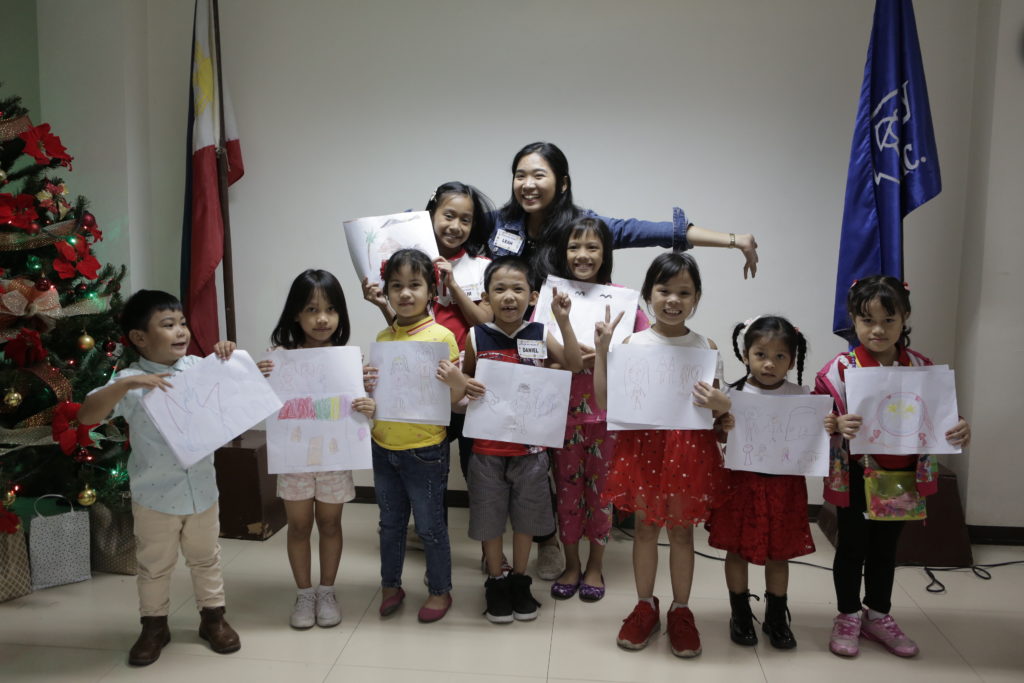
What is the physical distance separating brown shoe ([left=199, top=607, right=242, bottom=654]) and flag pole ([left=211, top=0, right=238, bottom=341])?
Answer: 1.42 metres

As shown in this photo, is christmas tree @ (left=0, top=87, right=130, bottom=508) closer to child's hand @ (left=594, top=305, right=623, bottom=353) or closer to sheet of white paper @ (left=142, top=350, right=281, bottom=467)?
sheet of white paper @ (left=142, top=350, right=281, bottom=467)

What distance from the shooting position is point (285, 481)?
2.46m

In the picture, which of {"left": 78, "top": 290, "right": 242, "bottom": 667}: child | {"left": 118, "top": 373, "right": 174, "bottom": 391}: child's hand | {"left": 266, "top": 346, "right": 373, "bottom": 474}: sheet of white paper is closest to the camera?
{"left": 118, "top": 373, "right": 174, "bottom": 391}: child's hand

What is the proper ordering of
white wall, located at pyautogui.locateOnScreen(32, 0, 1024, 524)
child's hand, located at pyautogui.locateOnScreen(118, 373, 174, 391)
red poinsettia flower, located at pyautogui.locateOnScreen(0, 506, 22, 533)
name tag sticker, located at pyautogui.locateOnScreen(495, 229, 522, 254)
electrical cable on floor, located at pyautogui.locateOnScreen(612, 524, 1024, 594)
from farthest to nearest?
white wall, located at pyautogui.locateOnScreen(32, 0, 1024, 524) → electrical cable on floor, located at pyautogui.locateOnScreen(612, 524, 1024, 594) → name tag sticker, located at pyautogui.locateOnScreen(495, 229, 522, 254) → red poinsettia flower, located at pyautogui.locateOnScreen(0, 506, 22, 533) → child's hand, located at pyautogui.locateOnScreen(118, 373, 174, 391)

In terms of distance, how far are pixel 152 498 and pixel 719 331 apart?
8.39 ft

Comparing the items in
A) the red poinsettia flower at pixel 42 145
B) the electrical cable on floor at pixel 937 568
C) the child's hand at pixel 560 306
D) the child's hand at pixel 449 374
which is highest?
the red poinsettia flower at pixel 42 145

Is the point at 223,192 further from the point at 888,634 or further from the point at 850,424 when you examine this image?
the point at 888,634

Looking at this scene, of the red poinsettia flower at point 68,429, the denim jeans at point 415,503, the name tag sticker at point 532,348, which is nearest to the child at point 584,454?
the name tag sticker at point 532,348

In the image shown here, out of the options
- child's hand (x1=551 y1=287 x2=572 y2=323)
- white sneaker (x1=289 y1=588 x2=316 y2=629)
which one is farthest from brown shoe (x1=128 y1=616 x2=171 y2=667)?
child's hand (x1=551 y1=287 x2=572 y2=323)

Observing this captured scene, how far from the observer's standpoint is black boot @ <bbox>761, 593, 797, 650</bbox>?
242cm

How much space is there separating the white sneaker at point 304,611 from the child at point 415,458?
236 mm

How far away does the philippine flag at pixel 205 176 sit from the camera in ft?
11.3

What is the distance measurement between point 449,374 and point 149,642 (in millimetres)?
1238

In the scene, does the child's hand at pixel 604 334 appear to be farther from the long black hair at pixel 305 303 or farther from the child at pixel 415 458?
the long black hair at pixel 305 303
